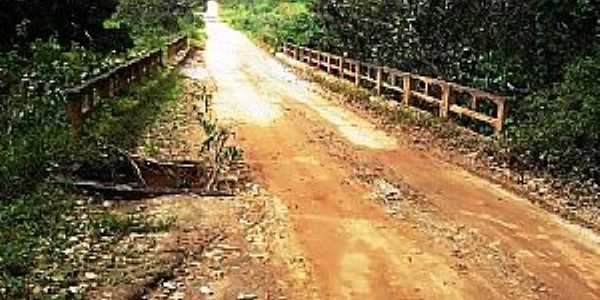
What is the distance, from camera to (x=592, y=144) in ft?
37.7

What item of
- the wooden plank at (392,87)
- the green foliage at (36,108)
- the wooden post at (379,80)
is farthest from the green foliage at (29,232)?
the wooden post at (379,80)

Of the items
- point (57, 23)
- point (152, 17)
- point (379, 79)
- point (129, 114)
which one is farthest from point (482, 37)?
point (152, 17)

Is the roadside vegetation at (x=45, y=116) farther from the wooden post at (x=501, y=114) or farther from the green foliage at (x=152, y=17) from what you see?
the green foliage at (x=152, y=17)

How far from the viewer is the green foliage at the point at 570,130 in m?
11.5

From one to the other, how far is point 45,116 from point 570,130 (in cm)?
753

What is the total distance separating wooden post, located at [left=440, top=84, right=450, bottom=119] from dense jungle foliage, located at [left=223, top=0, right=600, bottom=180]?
0.95 metres

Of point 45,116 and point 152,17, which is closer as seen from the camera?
point 45,116

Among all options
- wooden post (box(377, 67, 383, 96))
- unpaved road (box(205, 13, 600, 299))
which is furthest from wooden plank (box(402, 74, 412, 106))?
unpaved road (box(205, 13, 600, 299))

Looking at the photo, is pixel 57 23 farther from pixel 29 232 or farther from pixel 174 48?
pixel 174 48

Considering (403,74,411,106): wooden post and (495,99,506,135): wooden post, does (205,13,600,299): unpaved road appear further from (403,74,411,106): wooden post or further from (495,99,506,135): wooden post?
(403,74,411,106): wooden post

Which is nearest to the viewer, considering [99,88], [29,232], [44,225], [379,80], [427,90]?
[29,232]

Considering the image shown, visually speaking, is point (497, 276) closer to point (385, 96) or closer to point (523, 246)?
point (523, 246)

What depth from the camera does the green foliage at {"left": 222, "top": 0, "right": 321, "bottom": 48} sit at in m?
46.6

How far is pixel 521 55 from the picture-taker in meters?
15.1
